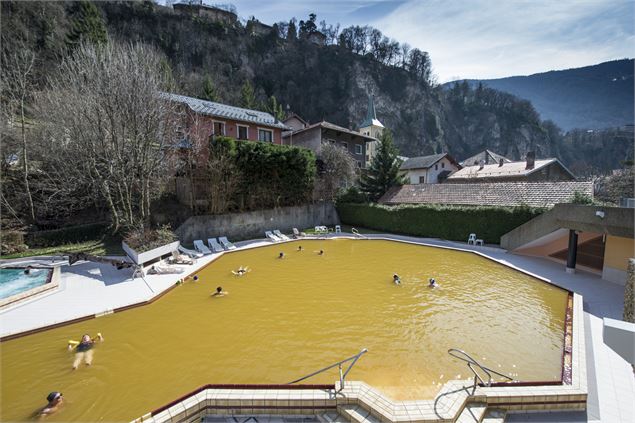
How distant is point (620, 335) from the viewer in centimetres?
318

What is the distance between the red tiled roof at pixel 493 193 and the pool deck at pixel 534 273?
4.76 m

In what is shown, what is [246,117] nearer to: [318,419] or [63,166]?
[63,166]

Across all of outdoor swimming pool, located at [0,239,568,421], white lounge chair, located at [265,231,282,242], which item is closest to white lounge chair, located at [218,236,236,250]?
white lounge chair, located at [265,231,282,242]

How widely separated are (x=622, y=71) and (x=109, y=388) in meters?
176

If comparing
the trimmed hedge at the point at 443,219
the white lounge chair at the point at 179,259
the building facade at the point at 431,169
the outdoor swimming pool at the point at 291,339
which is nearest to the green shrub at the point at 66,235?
the white lounge chair at the point at 179,259

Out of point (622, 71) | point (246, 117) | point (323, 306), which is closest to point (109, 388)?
point (323, 306)

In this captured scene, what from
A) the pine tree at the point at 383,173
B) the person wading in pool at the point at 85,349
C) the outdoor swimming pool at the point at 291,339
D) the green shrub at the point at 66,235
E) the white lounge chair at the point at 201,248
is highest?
the pine tree at the point at 383,173

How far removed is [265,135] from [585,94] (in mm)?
162367

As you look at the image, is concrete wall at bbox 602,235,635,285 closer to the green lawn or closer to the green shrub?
the green lawn

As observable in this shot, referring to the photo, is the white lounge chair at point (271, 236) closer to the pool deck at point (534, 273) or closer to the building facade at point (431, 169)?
the pool deck at point (534, 273)

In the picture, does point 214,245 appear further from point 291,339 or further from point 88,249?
point 291,339

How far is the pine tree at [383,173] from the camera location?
1091 inches

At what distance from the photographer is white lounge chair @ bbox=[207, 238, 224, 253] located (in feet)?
57.2

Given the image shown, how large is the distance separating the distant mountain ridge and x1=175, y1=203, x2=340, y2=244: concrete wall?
109512 mm
